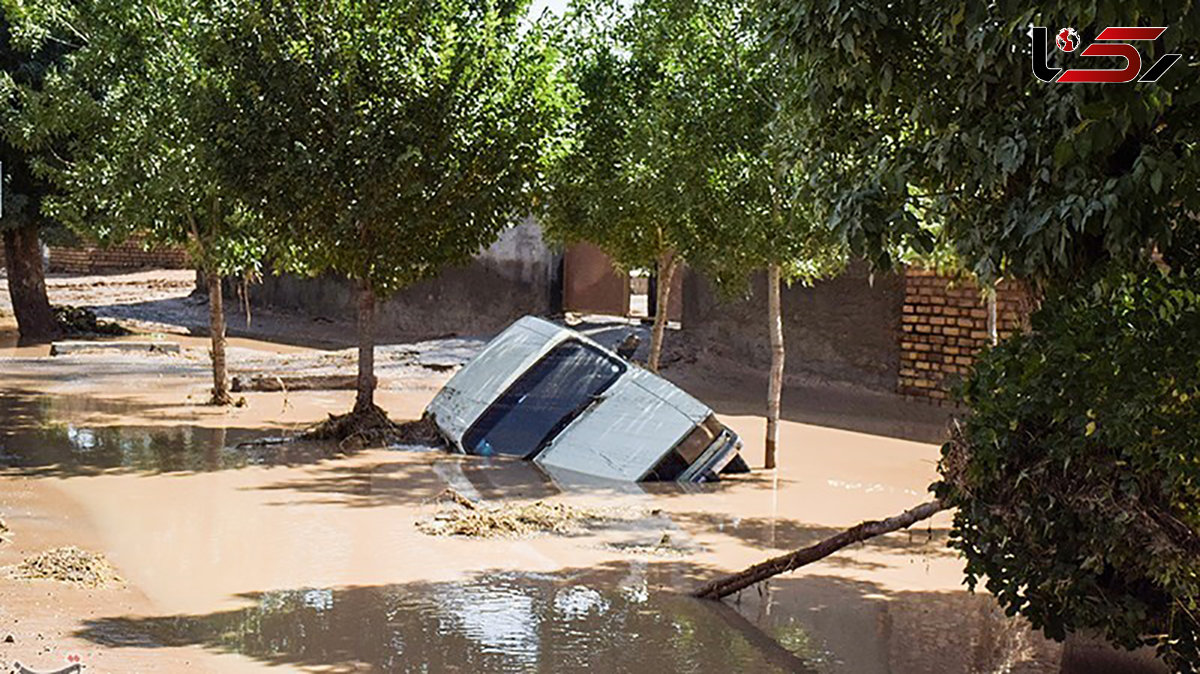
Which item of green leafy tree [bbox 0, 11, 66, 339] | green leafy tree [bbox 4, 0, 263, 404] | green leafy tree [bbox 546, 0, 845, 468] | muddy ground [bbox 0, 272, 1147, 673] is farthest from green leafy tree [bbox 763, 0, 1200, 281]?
green leafy tree [bbox 0, 11, 66, 339]

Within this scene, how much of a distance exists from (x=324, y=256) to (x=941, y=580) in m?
7.72

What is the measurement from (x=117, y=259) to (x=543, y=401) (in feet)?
81.0

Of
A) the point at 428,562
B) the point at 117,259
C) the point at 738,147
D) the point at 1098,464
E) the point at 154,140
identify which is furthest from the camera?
the point at 117,259

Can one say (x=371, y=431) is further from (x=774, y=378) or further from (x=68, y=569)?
(x=68, y=569)

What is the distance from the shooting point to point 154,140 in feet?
50.5

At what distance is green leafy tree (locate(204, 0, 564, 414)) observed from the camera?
43.8 feet

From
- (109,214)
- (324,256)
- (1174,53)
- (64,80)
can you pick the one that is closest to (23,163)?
(64,80)

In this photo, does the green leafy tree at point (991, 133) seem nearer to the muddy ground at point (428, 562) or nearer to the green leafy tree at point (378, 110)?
the muddy ground at point (428, 562)

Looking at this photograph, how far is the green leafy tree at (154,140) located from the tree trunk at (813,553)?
7516 mm

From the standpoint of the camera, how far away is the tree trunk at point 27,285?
23422mm

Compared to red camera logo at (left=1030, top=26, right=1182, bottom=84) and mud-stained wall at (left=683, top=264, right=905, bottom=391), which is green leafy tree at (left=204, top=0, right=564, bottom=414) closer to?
mud-stained wall at (left=683, top=264, right=905, bottom=391)

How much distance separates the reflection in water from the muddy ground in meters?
0.02

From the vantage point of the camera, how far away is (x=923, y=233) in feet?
22.7

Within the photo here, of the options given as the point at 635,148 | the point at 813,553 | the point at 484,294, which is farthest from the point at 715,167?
the point at 484,294
